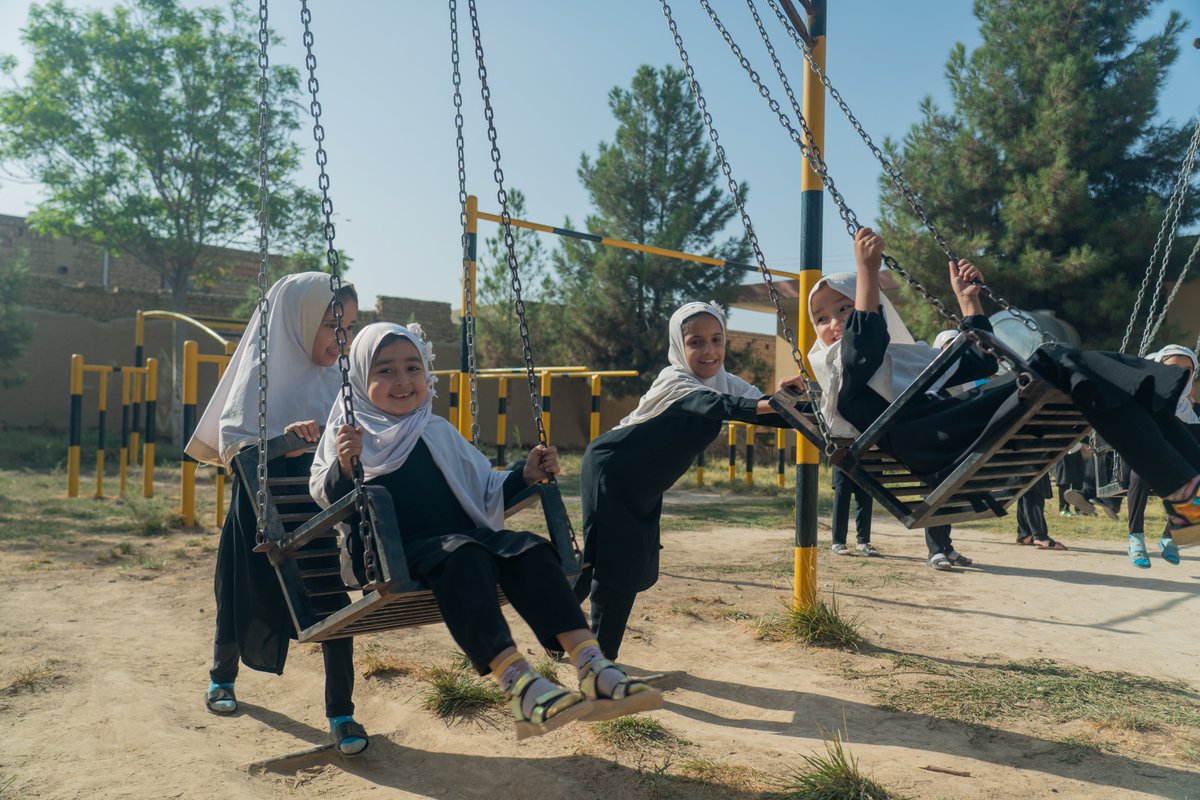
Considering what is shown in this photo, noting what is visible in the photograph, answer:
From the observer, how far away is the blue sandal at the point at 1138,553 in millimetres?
6824

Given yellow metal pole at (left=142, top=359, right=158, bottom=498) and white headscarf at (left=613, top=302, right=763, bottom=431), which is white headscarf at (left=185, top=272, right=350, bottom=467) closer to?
white headscarf at (left=613, top=302, right=763, bottom=431)

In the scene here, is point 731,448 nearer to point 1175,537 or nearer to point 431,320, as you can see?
point 1175,537

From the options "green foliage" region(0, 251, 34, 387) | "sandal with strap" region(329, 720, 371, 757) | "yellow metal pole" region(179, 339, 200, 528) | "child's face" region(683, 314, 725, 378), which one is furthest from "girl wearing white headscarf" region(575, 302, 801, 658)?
"green foliage" region(0, 251, 34, 387)

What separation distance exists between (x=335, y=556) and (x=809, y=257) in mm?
2812

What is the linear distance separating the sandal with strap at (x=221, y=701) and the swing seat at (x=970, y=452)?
2448 mm

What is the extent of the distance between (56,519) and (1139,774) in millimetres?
9034

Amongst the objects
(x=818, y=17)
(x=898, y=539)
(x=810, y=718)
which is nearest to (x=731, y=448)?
(x=898, y=539)

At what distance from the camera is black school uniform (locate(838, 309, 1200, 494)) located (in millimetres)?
2865

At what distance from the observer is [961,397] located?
3225mm

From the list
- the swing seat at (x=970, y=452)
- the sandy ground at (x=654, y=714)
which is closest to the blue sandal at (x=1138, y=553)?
the sandy ground at (x=654, y=714)

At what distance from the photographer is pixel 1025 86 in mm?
16953

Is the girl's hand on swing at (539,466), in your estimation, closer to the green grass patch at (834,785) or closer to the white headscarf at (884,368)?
the white headscarf at (884,368)

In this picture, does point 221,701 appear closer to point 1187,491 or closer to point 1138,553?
point 1187,491

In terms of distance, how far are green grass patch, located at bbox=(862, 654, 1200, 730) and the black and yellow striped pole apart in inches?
32.1
